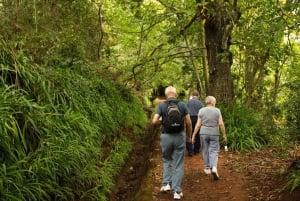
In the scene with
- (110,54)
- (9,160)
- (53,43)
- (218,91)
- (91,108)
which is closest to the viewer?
(9,160)

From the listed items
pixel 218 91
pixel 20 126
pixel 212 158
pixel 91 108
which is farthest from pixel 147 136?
pixel 20 126

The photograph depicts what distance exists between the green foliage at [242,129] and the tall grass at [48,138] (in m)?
3.62

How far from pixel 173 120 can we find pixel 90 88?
194 inches

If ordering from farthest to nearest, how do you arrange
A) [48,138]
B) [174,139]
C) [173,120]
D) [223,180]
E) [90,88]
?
1. [90,88]
2. [223,180]
3. [174,139]
4. [173,120]
5. [48,138]

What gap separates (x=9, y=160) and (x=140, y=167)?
5929mm

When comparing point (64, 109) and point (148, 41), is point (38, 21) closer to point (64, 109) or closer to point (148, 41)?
point (64, 109)

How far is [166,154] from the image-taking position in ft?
24.1

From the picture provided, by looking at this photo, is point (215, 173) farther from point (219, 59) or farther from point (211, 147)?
point (219, 59)

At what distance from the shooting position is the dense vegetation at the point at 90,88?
605 centimetres

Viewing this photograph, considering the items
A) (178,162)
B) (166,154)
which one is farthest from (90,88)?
(178,162)

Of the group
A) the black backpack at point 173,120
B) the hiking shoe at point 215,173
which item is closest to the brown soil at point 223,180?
the hiking shoe at point 215,173

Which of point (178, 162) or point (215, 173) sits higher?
point (178, 162)

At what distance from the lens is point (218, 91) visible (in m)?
13.1

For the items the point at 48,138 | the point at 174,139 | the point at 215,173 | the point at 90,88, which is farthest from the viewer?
the point at 90,88
